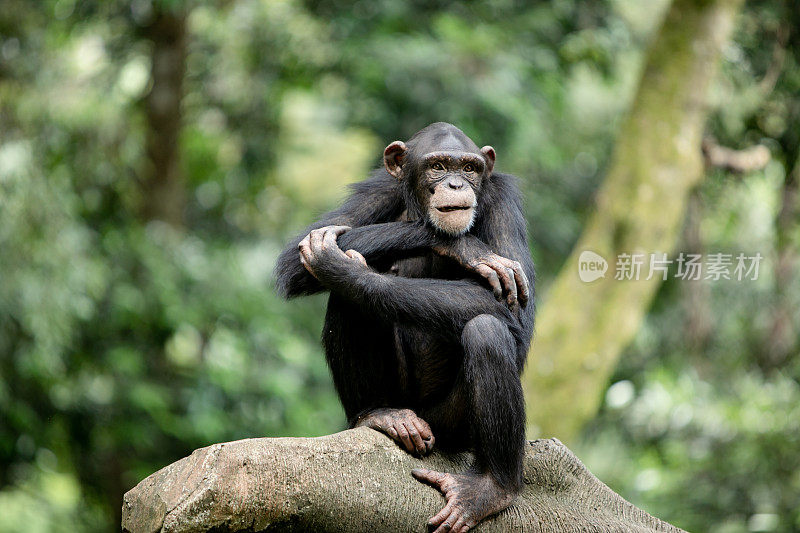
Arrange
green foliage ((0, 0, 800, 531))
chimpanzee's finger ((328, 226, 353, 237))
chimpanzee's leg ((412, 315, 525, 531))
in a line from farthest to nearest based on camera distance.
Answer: green foliage ((0, 0, 800, 531))
chimpanzee's finger ((328, 226, 353, 237))
chimpanzee's leg ((412, 315, 525, 531))

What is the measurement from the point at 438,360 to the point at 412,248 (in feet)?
1.67

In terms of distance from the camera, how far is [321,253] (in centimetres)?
389

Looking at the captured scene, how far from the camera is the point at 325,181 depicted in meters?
16.5

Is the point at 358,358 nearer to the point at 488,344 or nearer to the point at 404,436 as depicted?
the point at 404,436

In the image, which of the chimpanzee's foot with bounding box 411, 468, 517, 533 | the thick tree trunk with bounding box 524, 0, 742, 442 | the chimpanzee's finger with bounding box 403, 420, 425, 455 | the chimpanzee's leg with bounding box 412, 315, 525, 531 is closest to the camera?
the chimpanzee's foot with bounding box 411, 468, 517, 533

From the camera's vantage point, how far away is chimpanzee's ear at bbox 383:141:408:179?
4352mm

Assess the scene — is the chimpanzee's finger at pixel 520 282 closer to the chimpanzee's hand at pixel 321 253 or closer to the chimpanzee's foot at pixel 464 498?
the chimpanzee's hand at pixel 321 253

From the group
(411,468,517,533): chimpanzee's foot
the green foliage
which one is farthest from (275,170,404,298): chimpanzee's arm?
the green foliage

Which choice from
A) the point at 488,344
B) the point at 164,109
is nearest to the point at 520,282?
the point at 488,344

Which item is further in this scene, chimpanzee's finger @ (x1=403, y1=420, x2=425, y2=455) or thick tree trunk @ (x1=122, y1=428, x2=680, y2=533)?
chimpanzee's finger @ (x1=403, y1=420, x2=425, y2=455)

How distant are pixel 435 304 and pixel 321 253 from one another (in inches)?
21.0

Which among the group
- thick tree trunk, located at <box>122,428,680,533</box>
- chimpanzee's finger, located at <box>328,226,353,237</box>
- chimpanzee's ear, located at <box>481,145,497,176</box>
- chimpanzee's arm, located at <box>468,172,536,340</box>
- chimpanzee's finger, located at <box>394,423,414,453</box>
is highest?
chimpanzee's ear, located at <box>481,145,497,176</box>

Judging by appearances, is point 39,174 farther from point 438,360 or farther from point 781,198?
point 781,198

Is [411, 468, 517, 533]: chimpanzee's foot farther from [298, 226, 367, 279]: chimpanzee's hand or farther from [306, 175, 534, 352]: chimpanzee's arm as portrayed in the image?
[298, 226, 367, 279]: chimpanzee's hand
